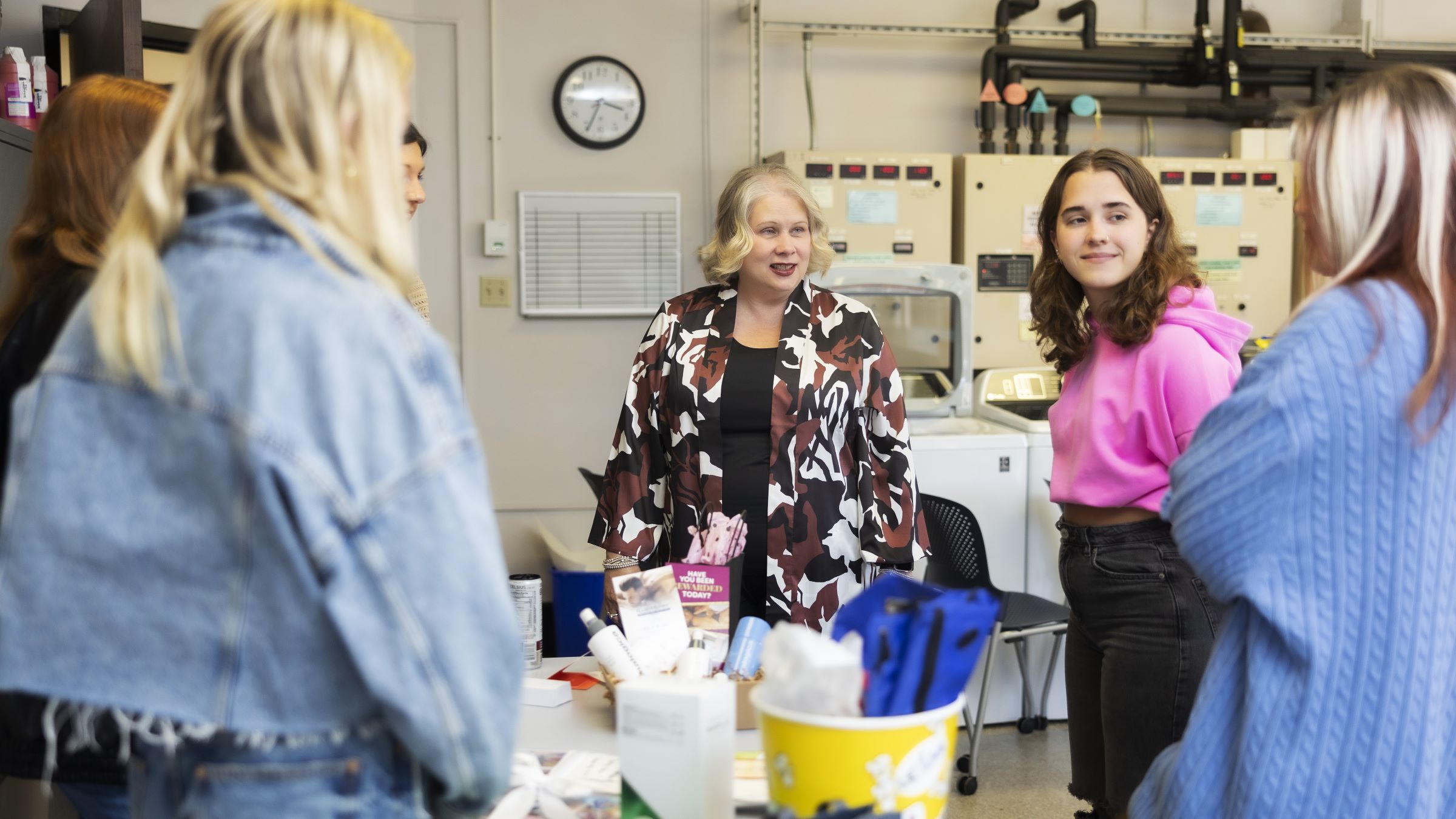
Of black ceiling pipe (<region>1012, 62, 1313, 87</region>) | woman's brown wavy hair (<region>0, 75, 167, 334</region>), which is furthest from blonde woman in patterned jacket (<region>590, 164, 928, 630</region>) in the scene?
black ceiling pipe (<region>1012, 62, 1313, 87</region>)

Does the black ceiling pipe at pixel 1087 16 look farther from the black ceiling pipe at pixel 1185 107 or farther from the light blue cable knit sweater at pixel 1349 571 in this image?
the light blue cable knit sweater at pixel 1349 571

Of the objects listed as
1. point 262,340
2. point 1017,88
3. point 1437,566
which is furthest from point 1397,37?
point 262,340

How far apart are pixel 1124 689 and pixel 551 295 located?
3.05m

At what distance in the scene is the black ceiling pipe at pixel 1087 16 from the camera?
4438 mm

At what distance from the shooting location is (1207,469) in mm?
1153

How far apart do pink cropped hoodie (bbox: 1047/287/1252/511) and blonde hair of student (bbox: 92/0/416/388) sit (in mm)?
1239

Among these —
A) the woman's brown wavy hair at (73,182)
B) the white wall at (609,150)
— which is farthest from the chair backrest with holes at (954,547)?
the woman's brown wavy hair at (73,182)

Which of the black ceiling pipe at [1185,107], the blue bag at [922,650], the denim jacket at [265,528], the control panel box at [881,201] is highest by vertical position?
the black ceiling pipe at [1185,107]

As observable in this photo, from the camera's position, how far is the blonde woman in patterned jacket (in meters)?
2.16

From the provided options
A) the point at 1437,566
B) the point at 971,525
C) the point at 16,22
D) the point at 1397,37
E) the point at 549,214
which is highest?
the point at 1397,37

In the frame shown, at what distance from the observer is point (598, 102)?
432cm

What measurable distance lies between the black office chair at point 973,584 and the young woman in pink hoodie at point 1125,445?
1.26 metres

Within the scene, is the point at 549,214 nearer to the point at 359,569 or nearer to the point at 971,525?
the point at 971,525

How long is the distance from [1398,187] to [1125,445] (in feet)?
2.39
